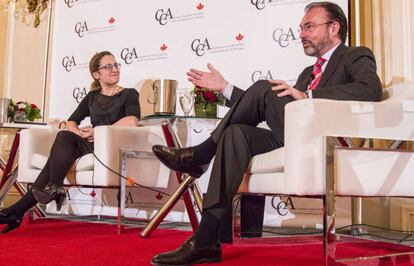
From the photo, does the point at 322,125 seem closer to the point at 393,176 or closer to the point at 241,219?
the point at 393,176

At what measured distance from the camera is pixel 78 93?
4312 millimetres

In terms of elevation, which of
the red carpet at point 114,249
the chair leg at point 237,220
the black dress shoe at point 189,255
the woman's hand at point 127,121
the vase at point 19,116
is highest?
the vase at point 19,116

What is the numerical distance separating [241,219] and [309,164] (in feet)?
2.35

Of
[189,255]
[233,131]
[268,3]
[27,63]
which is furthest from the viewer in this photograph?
[27,63]

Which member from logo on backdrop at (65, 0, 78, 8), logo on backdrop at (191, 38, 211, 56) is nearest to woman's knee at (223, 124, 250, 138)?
logo on backdrop at (191, 38, 211, 56)

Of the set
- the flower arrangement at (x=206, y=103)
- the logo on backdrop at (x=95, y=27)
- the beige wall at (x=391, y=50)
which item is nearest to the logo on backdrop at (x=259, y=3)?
the beige wall at (x=391, y=50)

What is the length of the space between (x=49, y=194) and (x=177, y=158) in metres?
1.11

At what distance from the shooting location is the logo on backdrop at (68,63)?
435 cm

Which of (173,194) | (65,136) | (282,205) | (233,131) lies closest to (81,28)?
(65,136)

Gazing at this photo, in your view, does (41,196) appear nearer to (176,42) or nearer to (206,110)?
(206,110)

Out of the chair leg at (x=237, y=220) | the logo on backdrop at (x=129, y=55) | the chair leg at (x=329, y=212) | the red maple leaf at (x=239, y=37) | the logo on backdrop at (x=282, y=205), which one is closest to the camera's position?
the chair leg at (x=329, y=212)

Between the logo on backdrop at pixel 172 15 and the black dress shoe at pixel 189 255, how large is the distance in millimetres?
2281

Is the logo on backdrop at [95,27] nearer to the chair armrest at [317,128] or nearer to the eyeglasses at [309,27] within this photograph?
the eyeglasses at [309,27]

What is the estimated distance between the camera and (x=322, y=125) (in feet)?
5.99
